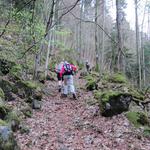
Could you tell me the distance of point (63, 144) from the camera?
20.7 ft

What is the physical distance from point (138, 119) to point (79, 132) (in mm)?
1669

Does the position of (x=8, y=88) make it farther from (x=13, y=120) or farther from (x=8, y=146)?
(x=8, y=146)

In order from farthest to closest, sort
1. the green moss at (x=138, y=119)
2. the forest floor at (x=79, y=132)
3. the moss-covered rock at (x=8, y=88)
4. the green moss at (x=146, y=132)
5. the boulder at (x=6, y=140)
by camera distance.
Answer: the moss-covered rock at (x=8, y=88) → the green moss at (x=138, y=119) → the green moss at (x=146, y=132) → the forest floor at (x=79, y=132) → the boulder at (x=6, y=140)

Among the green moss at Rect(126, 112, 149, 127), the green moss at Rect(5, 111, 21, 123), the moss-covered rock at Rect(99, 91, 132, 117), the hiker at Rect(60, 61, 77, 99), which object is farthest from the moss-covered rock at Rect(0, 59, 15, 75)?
the green moss at Rect(126, 112, 149, 127)

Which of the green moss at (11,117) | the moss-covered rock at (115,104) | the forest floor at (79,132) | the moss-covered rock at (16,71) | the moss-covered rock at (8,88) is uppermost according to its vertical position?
the moss-covered rock at (16,71)

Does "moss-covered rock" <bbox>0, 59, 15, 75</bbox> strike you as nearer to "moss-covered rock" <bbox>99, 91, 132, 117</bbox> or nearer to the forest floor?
the forest floor

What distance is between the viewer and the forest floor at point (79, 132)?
20.2 ft

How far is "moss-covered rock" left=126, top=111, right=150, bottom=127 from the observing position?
7350 millimetres

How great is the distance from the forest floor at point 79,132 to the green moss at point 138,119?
0.49 feet

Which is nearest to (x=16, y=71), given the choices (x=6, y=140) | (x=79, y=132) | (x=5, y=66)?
(x=5, y=66)

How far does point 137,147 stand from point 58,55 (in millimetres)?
25778

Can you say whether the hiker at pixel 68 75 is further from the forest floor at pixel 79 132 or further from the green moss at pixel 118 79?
the green moss at pixel 118 79

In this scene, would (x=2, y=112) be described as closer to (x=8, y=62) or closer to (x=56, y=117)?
(x=56, y=117)

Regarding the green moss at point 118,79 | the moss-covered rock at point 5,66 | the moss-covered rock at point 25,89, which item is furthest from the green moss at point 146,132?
the green moss at point 118,79
